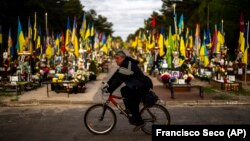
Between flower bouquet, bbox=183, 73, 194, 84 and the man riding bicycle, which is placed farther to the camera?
flower bouquet, bbox=183, 73, 194, 84

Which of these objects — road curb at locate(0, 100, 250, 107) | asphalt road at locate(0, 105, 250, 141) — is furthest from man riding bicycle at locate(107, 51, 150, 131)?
road curb at locate(0, 100, 250, 107)

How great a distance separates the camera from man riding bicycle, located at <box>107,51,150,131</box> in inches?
363

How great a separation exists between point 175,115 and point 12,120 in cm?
459

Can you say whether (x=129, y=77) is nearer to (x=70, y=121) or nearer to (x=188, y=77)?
(x=70, y=121)

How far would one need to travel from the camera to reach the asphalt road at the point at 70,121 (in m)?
9.55

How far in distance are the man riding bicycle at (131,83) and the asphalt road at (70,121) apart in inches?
26.5

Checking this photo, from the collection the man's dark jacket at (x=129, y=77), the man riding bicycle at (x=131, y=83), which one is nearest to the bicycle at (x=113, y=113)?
the man riding bicycle at (x=131, y=83)

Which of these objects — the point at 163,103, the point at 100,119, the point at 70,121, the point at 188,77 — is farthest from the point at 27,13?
the point at 100,119

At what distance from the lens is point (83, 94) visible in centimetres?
1869

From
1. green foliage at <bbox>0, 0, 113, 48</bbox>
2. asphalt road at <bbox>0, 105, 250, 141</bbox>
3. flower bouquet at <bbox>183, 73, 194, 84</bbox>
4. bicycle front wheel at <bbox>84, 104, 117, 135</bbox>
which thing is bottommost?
asphalt road at <bbox>0, 105, 250, 141</bbox>

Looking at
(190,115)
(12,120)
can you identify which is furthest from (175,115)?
(12,120)

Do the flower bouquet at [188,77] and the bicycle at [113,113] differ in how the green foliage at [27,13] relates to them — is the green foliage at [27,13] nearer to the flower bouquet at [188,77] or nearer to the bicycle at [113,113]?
the flower bouquet at [188,77]

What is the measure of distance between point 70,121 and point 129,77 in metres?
3.08

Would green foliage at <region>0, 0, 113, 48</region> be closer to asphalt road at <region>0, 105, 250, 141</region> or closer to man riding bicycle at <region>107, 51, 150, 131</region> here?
asphalt road at <region>0, 105, 250, 141</region>
